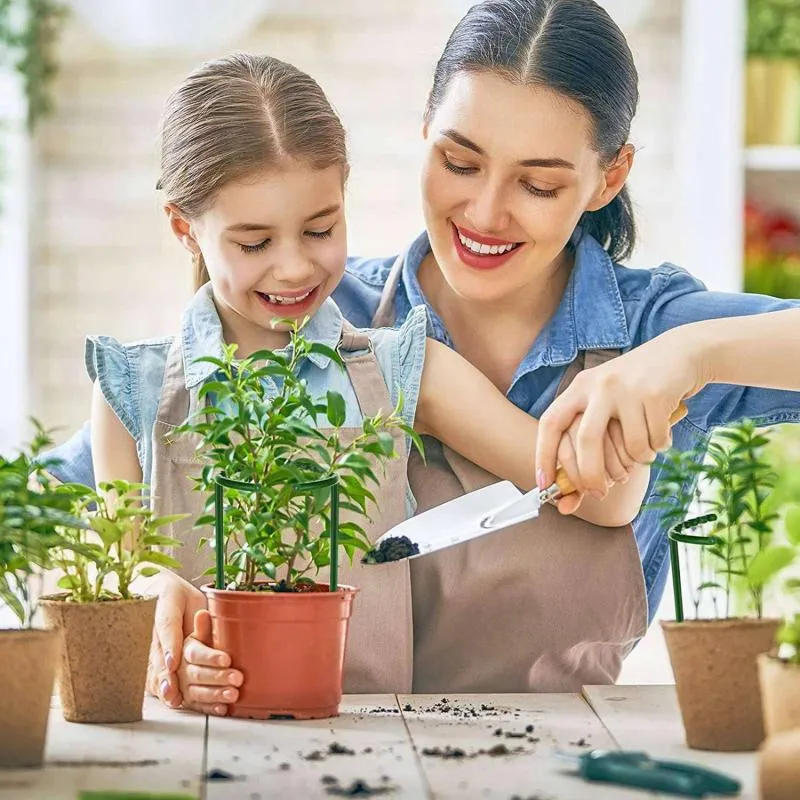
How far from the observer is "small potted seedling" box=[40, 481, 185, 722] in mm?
1336

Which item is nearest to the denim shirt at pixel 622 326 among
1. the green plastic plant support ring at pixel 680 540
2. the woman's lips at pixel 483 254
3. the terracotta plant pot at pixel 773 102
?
the woman's lips at pixel 483 254

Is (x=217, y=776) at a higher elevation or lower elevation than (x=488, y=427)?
lower

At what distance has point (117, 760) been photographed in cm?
120

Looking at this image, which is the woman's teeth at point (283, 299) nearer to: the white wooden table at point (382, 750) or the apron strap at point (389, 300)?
the apron strap at point (389, 300)

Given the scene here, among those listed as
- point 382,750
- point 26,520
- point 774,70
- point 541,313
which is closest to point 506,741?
point 382,750

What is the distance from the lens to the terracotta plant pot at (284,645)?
4.44ft

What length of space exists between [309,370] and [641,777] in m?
0.91

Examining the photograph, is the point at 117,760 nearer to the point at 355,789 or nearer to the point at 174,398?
the point at 355,789

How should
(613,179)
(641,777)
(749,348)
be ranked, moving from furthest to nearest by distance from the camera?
(613,179)
(749,348)
(641,777)

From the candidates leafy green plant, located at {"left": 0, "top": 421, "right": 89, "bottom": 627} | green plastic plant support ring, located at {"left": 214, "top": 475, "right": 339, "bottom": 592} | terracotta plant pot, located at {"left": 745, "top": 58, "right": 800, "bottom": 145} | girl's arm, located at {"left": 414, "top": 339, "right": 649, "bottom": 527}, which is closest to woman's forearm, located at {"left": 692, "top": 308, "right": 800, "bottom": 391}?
girl's arm, located at {"left": 414, "top": 339, "right": 649, "bottom": 527}

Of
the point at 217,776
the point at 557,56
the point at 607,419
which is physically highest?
the point at 557,56

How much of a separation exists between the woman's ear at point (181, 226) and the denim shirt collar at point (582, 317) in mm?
360

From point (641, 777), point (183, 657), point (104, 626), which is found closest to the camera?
point (641, 777)

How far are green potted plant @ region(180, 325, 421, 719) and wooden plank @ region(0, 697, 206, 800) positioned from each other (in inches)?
3.8
